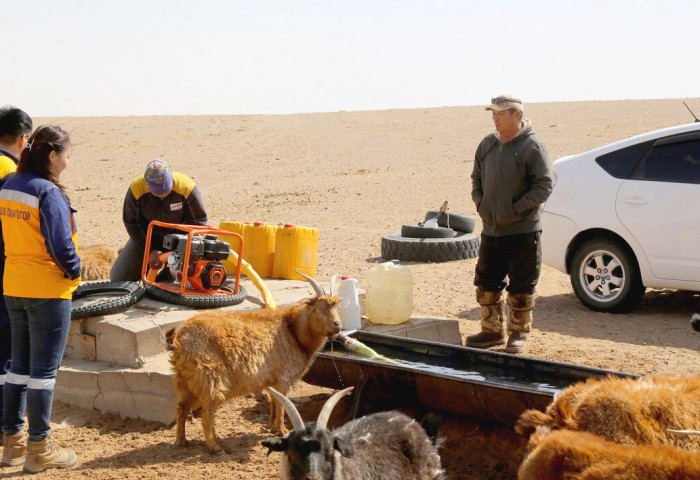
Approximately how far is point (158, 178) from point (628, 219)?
5095 mm

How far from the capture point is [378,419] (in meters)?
5.01

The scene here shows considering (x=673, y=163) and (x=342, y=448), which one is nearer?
(x=342, y=448)

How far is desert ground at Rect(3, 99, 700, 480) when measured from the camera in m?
5.94

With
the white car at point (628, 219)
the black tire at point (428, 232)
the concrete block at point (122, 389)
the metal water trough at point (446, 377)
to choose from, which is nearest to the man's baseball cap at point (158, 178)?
the concrete block at point (122, 389)

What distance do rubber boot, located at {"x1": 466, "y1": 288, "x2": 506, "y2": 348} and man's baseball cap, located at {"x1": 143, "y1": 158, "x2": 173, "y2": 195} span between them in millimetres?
3246

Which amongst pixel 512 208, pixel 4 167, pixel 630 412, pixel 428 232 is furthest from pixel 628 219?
pixel 4 167

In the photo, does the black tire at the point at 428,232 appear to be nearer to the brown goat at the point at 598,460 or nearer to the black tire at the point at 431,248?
the black tire at the point at 431,248

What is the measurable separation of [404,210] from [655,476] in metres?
14.9

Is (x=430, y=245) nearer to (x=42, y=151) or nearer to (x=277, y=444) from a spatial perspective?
(x=42, y=151)

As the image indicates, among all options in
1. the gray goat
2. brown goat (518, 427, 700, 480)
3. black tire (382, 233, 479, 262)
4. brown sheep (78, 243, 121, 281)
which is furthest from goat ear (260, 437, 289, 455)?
black tire (382, 233, 479, 262)

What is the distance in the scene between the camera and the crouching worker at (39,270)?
528 cm

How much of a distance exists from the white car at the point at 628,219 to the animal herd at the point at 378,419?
2407mm

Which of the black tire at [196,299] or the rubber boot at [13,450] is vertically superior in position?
the black tire at [196,299]

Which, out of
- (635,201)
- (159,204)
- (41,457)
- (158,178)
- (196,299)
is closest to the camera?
(41,457)
